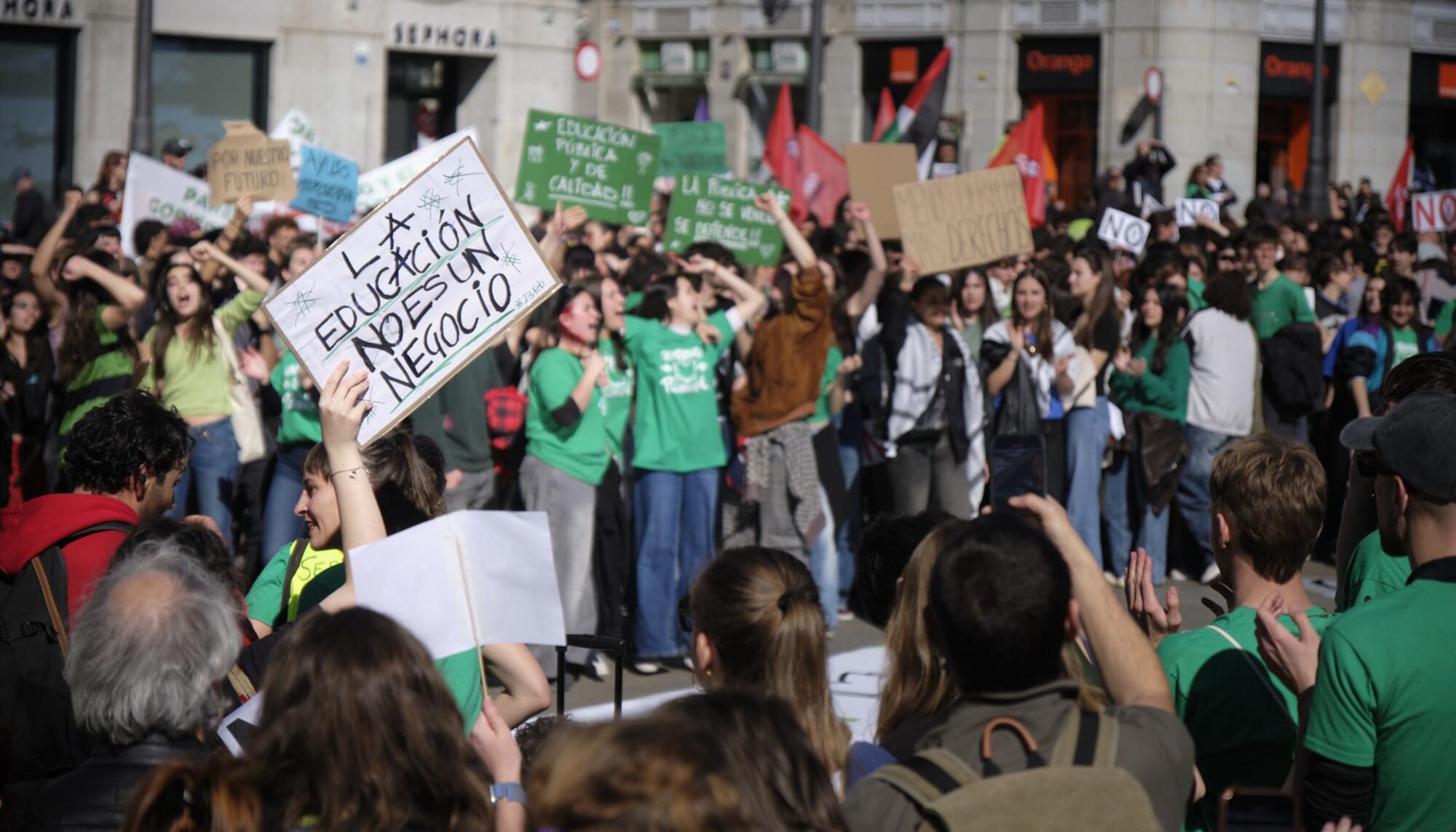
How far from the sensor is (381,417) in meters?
4.70

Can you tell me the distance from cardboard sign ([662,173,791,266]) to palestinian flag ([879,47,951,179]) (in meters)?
5.41

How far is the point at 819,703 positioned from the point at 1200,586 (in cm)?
778

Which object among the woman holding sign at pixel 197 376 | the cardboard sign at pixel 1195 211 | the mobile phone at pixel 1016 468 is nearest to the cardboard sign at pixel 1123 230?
the cardboard sign at pixel 1195 211

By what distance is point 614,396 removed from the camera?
8219 mm

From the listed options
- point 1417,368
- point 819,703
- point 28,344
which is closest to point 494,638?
point 819,703

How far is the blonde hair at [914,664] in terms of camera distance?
10.0 feet

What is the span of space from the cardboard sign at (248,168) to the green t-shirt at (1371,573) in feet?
25.5

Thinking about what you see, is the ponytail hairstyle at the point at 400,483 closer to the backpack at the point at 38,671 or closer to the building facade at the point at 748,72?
the backpack at the point at 38,671

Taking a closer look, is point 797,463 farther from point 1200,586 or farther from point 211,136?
point 211,136

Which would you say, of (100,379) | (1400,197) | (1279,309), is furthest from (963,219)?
(1400,197)

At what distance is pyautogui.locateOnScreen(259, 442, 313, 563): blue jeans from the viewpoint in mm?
7895

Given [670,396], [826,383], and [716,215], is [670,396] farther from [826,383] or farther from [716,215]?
[716,215]

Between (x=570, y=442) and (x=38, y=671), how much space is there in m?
4.00

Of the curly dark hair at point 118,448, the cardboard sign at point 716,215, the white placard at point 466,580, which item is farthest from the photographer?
the cardboard sign at point 716,215
